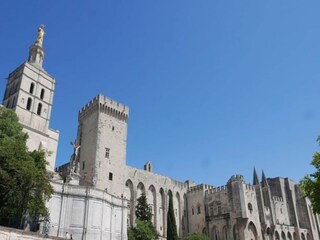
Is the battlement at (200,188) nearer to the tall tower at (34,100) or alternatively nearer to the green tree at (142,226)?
the green tree at (142,226)

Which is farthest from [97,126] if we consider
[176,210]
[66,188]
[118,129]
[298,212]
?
[298,212]

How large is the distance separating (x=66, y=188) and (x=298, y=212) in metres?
46.5

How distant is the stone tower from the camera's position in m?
39.5

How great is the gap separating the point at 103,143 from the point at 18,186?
19.4 meters

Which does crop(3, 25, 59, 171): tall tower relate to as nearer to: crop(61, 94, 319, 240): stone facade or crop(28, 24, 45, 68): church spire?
crop(28, 24, 45, 68): church spire

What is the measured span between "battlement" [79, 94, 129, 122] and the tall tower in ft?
17.8

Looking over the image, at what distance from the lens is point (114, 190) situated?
131 feet

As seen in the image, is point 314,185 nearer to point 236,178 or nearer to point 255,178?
point 236,178

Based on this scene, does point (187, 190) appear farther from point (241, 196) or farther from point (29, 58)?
point (29, 58)

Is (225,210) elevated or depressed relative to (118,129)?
depressed

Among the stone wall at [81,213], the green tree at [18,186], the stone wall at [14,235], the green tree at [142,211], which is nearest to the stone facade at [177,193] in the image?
the green tree at [142,211]

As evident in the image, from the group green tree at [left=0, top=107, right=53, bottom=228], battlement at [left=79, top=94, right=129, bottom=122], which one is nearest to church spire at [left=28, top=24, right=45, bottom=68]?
battlement at [left=79, top=94, right=129, bottom=122]

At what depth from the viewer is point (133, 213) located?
42312mm

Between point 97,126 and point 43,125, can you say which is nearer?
point 43,125
